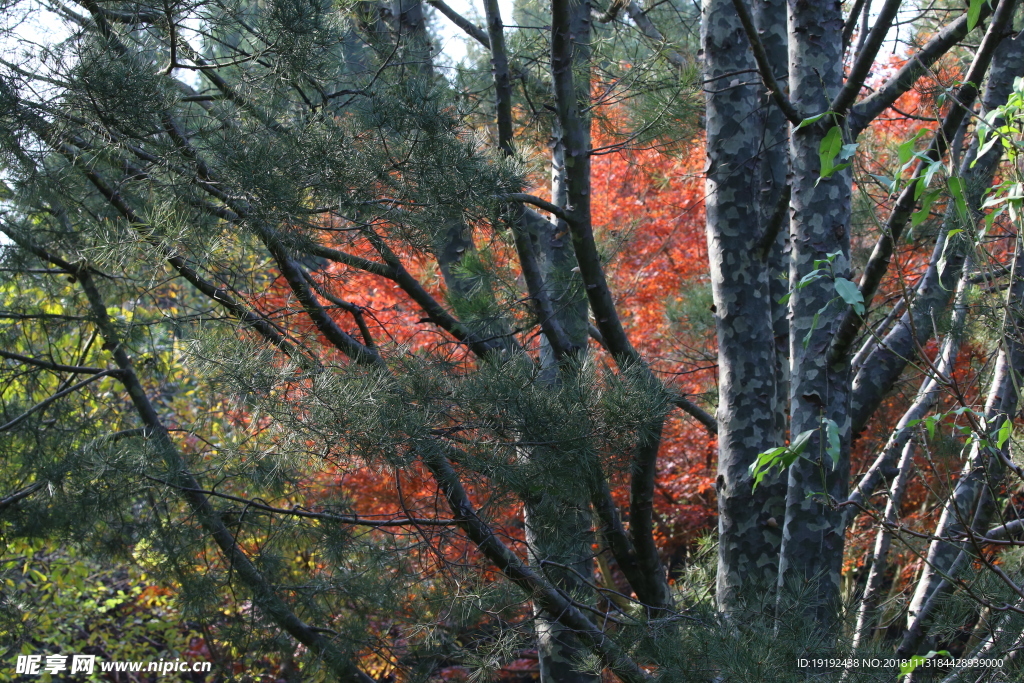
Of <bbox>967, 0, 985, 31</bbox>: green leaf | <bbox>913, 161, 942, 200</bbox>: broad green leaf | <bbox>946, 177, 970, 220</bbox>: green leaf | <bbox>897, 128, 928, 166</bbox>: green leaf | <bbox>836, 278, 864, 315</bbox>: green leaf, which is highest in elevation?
<bbox>967, 0, 985, 31</bbox>: green leaf

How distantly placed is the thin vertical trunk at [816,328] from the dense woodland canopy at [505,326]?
11mm

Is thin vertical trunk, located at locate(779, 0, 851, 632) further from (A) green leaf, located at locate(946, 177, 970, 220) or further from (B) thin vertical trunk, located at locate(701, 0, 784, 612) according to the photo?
(A) green leaf, located at locate(946, 177, 970, 220)

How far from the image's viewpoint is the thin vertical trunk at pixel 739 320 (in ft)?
8.82

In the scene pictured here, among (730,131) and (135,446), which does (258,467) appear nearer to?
(135,446)

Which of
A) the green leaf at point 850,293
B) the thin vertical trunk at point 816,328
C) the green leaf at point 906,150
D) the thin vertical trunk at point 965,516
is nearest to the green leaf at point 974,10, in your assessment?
the green leaf at point 906,150

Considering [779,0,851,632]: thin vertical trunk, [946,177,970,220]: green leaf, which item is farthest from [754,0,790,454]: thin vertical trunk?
[946,177,970,220]: green leaf

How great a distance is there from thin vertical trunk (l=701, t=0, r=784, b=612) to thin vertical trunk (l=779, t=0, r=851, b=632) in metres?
0.23

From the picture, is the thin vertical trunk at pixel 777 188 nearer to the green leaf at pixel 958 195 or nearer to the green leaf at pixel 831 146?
the green leaf at pixel 831 146

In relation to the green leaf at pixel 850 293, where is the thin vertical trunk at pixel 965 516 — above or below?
below

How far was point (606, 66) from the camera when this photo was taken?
3.92 m

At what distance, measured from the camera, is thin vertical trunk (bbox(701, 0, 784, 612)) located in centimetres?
269

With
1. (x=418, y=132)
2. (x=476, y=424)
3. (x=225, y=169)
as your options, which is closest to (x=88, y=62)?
(x=225, y=169)

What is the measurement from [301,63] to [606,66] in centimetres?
194

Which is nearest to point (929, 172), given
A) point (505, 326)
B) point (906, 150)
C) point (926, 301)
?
point (906, 150)
